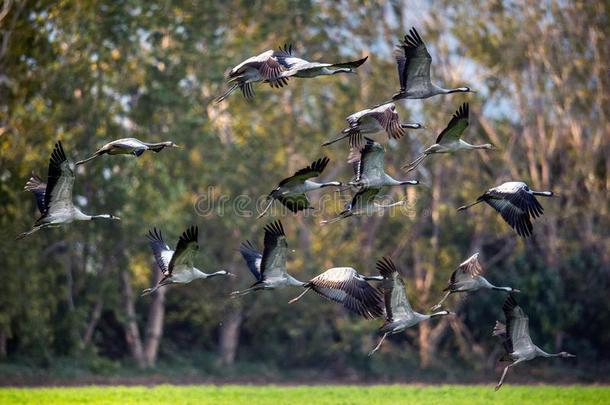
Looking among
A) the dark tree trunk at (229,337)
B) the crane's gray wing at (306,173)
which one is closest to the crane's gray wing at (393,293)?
the crane's gray wing at (306,173)

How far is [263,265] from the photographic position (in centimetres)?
1198

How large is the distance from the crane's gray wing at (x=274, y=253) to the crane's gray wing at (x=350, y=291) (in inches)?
17.4

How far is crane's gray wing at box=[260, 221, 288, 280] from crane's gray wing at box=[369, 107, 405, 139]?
1.60 m

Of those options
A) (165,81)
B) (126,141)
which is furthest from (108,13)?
(126,141)

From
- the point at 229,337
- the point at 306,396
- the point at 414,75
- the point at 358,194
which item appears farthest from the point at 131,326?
the point at 414,75

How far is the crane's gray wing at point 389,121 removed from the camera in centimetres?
1134

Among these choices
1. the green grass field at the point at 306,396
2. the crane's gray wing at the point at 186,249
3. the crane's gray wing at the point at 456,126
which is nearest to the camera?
the crane's gray wing at the point at 186,249

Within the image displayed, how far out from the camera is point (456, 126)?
11852 millimetres

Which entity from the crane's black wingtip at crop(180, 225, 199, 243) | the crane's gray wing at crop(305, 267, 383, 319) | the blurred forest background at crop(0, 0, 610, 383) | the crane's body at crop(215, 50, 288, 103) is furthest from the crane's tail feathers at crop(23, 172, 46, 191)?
the blurred forest background at crop(0, 0, 610, 383)

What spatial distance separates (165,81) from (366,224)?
7532mm

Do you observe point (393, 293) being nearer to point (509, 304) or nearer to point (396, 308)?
point (396, 308)

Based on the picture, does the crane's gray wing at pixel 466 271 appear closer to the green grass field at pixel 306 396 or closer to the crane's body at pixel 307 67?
the crane's body at pixel 307 67

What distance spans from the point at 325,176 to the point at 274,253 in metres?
18.9

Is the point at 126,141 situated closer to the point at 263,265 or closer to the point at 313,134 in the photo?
the point at 263,265
